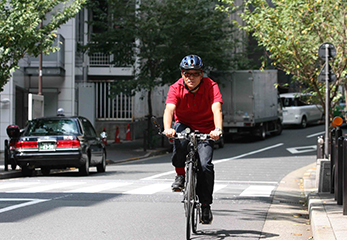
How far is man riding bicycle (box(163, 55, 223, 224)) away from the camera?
264 inches

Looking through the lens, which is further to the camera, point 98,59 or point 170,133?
point 98,59

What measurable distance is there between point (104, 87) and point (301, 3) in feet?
62.8

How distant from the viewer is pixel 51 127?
1585 centimetres

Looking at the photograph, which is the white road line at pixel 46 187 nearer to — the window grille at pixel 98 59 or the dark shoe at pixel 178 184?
the dark shoe at pixel 178 184

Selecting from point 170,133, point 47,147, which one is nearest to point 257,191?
point 47,147

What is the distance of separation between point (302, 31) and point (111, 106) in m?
19.6

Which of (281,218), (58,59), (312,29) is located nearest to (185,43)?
(58,59)

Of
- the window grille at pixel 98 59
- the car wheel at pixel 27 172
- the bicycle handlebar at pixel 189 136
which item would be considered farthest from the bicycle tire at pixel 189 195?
the window grille at pixel 98 59

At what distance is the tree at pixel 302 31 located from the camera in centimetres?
1727

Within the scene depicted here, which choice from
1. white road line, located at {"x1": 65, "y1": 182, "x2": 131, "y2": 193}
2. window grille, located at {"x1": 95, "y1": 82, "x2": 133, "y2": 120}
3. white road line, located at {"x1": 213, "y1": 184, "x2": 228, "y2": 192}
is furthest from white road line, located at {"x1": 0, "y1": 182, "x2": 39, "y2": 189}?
window grille, located at {"x1": 95, "y1": 82, "x2": 133, "y2": 120}

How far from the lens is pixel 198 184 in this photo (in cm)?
685

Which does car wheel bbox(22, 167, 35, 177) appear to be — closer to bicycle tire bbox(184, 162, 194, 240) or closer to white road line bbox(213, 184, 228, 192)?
white road line bbox(213, 184, 228, 192)

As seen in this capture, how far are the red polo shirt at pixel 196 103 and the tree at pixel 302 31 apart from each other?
34.6 feet

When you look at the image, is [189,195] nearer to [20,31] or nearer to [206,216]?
[206,216]
